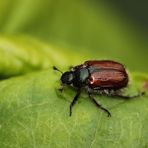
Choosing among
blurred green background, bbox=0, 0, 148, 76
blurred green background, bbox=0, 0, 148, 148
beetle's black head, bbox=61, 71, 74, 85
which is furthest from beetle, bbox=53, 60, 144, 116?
blurred green background, bbox=0, 0, 148, 76

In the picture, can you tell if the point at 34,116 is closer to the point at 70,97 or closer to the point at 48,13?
the point at 70,97

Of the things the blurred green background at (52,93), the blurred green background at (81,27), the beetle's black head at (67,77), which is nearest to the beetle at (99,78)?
the beetle's black head at (67,77)

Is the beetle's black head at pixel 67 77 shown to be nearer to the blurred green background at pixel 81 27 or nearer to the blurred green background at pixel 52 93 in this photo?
the blurred green background at pixel 52 93

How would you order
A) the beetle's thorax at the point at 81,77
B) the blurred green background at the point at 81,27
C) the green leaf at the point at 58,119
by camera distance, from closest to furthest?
the green leaf at the point at 58,119 < the beetle's thorax at the point at 81,77 < the blurred green background at the point at 81,27

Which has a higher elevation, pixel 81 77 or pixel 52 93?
pixel 81 77

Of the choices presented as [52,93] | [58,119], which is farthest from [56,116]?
[52,93]

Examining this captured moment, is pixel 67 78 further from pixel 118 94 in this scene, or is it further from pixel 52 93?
pixel 118 94

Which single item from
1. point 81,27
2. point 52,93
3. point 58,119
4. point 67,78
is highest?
point 81,27

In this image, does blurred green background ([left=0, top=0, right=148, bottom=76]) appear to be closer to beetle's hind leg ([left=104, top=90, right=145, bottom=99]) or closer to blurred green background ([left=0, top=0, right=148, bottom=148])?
blurred green background ([left=0, top=0, right=148, bottom=148])
